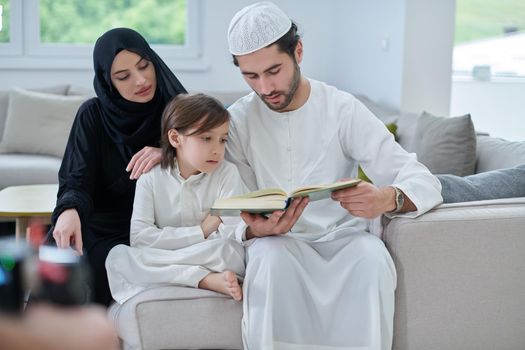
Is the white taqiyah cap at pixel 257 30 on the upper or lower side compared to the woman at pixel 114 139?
upper

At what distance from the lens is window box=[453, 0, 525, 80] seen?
17.9ft

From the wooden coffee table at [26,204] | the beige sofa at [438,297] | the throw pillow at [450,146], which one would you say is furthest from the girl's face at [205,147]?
the throw pillow at [450,146]

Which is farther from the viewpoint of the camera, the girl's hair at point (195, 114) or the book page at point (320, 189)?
the girl's hair at point (195, 114)

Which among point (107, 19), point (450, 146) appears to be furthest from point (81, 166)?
point (107, 19)

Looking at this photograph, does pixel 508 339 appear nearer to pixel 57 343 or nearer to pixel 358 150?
pixel 358 150

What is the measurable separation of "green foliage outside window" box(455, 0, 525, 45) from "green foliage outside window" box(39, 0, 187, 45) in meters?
2.02

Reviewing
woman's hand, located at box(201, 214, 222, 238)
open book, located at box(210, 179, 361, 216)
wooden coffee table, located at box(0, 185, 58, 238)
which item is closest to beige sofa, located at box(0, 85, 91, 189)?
wooden coffee table, located at box(0, 185, 58, 238)

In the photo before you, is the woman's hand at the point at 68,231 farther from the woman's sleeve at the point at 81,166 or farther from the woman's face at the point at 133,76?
the woman's face at the point at 133,76

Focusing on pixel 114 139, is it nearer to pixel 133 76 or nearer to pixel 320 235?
pixel 133 76

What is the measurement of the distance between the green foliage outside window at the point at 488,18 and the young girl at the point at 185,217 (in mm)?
3772

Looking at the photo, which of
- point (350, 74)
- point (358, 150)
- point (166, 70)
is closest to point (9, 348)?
point (358, 150)

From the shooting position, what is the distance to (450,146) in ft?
11.1

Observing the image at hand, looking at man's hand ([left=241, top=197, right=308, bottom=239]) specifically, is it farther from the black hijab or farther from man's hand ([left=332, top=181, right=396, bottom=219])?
the black hijab

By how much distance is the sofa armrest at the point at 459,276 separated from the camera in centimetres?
226
